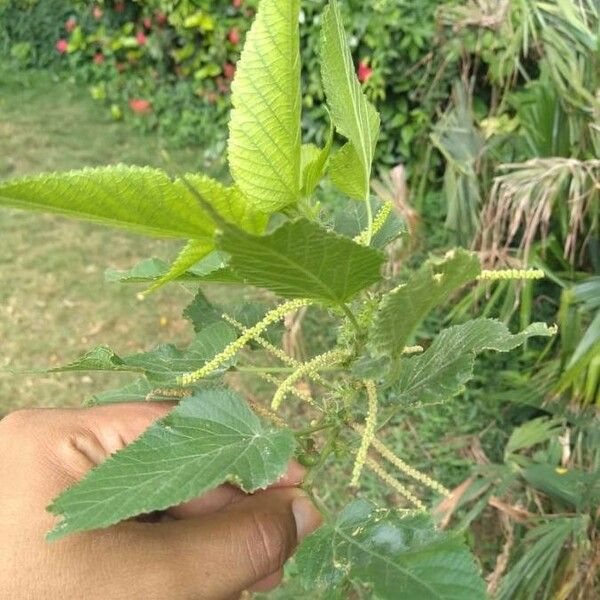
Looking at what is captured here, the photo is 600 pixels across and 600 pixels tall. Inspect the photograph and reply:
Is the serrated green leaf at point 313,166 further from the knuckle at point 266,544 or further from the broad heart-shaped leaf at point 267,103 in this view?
the knuckle at point 266,544

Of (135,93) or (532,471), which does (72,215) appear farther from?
(135,93)

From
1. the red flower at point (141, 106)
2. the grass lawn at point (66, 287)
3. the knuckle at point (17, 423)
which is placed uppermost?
the knuckle at point (17, 423)

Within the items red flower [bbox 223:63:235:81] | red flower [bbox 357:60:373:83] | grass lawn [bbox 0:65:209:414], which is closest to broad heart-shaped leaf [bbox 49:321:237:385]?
grass lawn [bbox 0:65:209:414]

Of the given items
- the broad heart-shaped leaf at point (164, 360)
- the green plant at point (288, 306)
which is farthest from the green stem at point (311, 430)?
the broad heart-shaped leaf at point (164, 360)

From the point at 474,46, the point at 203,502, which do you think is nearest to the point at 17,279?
the point at 474,46

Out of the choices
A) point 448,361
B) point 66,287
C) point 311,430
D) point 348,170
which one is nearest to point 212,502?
point 311,430

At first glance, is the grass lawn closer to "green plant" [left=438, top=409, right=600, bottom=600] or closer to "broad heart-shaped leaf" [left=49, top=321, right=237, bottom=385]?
"green plant" [left=438, top=409, right=600, bottom=600]
